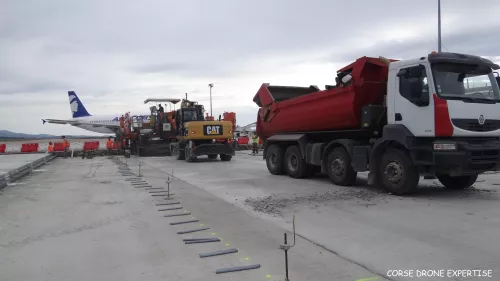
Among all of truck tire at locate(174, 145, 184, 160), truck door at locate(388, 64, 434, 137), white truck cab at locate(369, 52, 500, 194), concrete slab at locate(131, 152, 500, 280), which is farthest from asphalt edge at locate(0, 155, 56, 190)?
truck door at locate(388, 64, 434, 137)

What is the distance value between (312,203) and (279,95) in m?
6.19

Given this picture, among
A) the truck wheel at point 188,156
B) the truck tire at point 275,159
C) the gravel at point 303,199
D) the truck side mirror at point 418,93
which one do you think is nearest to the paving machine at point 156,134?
the truck wheel at point 188,156

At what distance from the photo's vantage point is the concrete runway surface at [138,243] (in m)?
4.46

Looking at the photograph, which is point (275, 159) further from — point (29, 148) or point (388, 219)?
point (29, 148)

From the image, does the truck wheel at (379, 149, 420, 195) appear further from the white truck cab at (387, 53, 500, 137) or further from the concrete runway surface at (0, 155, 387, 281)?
the concrete runway surface at (0, 155, 387, 281)

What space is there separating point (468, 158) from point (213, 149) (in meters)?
14.2

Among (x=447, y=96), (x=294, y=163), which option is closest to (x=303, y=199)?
(x=447, y=96)

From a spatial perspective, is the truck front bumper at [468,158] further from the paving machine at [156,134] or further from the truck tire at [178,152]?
the paving machine at [156,134]

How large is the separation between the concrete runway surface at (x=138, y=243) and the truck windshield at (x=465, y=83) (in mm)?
4040

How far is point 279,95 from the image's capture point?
13.8 m

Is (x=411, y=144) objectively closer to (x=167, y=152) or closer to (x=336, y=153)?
(x=336, y=153)

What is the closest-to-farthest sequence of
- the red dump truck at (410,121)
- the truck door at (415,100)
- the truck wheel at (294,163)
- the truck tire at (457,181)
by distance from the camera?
the red dump truck at (410,121) → the truck door at (415,100) → the truck tire at (457,181) → the truck wheel at (294,163)

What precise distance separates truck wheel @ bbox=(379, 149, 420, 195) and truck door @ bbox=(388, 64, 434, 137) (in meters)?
0.64

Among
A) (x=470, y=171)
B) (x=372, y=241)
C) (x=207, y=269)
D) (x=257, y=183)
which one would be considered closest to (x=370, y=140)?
(x=470, y=171)
